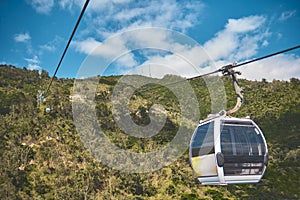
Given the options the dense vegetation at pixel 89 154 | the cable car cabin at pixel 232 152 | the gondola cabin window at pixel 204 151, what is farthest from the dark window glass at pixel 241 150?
the dense vegetation at pixel 89 154

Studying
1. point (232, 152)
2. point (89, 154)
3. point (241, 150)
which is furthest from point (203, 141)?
point (89, 154)

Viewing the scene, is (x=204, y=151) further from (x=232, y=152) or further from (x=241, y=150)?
(x=241, y=150)

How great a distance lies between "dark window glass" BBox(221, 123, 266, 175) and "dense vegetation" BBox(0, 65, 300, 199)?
17185 mm

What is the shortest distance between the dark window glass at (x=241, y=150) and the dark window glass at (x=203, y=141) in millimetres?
301

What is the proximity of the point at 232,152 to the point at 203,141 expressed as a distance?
0.78m

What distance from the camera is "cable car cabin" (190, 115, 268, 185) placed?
6.77m

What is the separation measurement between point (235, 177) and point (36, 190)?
68.6 feet

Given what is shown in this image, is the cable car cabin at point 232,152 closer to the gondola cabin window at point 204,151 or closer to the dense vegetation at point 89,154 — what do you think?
the gondola cabin window at point 204,151

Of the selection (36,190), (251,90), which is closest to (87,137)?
(36,190)

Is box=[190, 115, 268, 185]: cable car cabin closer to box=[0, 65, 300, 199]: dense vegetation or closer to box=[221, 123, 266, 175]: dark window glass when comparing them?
box=[221, 123, 266, 175]: dark window glass

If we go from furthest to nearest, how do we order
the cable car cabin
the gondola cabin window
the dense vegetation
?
the dense vegetation < the gondola cabin window < the cable car cabin

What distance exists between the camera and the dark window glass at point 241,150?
6.80 metres

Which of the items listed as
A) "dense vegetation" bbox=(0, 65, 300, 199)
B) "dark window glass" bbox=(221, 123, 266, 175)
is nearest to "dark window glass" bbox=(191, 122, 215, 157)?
"dark window glass" bbox=(221, 123, 266, 175)

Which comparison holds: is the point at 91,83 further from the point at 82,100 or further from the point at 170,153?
the point at 170,153
